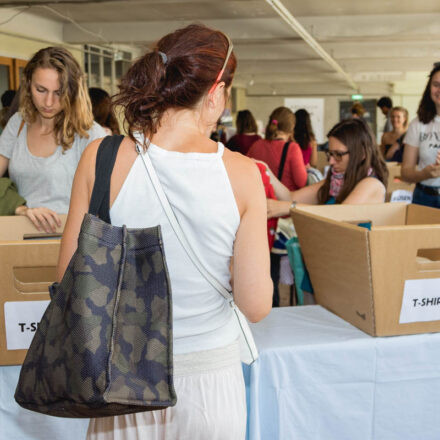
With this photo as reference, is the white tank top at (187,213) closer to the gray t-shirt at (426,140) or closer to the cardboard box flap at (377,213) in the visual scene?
the cardboard box flap at (377,213)

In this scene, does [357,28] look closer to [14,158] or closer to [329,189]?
[329,189]

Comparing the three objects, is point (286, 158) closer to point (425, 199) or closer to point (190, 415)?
point (425, 199)

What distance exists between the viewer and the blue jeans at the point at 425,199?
272 centimetres

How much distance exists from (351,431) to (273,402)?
20 cm

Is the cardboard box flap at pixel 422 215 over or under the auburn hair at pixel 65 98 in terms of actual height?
under

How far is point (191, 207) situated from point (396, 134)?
5.13 meters

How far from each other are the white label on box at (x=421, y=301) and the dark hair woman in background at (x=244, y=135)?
3.75m

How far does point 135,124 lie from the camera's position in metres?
0.94

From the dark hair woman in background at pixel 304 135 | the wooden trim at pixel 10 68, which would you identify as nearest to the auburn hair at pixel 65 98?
the dark hair woman in background at pixel 304 135

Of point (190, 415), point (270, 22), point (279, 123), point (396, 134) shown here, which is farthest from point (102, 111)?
→ point (270, 22)

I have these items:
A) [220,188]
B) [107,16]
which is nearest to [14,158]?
[220,188]

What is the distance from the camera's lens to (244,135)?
5.14m

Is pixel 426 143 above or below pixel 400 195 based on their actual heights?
above

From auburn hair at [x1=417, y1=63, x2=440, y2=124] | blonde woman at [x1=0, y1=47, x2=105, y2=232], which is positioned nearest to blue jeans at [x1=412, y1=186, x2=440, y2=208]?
auburn hair at [x1=417, y1=63, x2=440, y2=124]
